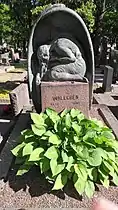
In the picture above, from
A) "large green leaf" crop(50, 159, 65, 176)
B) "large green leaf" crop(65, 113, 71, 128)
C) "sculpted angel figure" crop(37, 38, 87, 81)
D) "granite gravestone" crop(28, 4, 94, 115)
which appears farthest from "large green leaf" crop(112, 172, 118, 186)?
"sculpted angel figure" crop(37, 38, 87, 81)

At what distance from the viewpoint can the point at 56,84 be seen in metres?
5.49

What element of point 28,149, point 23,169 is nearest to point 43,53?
point 28,149

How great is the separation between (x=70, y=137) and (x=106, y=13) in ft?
73.5

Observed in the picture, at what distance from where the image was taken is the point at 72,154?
12.2 feet

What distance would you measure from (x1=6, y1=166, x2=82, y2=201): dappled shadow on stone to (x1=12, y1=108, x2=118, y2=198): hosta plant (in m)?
0.13

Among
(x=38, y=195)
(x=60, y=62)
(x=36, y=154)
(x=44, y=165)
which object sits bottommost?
(x=38, y=195)

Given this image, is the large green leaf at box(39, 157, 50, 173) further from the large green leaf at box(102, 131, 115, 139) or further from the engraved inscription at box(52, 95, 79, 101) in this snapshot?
the engraved inscription at box(52, 95, 79, 101)

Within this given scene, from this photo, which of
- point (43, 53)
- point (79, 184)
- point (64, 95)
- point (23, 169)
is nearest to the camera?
point (79, 184)

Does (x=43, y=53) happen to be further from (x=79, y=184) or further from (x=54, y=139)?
(x=79, y=184)

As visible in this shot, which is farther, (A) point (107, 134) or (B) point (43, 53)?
(B) point (43, 53)

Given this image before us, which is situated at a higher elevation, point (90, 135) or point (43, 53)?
point (43, 53)

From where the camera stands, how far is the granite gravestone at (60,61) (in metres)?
5.51

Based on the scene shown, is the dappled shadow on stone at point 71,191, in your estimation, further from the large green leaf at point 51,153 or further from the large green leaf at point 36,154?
the large green leaf at point 36,154

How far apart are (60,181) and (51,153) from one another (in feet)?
1.29
